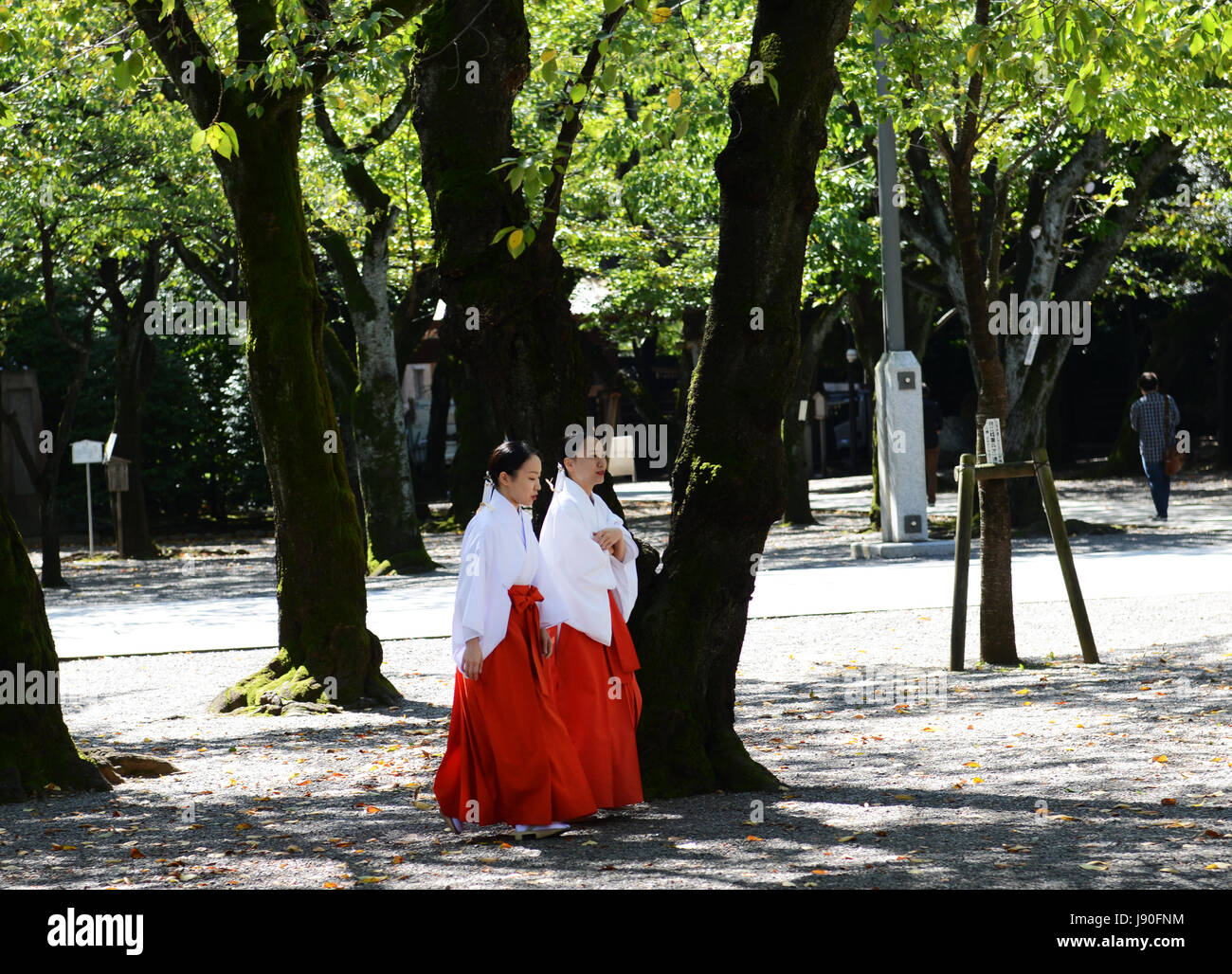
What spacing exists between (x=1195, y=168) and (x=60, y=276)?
20.1 m

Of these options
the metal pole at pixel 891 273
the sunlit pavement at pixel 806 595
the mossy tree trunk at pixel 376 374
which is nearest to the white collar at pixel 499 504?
the sunlit pavement at pixel 806 595

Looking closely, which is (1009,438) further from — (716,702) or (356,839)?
(356,839)

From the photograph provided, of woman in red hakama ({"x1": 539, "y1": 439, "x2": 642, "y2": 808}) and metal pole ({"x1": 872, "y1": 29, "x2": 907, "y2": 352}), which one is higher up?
metal pole ({"x1": 872, "y1": 29, "x2": 907, "y2": 352})

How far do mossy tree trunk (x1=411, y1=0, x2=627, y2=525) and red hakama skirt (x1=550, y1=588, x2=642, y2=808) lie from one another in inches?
45.9

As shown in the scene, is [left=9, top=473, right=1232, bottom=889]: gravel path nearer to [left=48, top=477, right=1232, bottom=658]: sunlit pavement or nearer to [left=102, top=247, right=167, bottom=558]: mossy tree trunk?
[left=48, top=477, right=1232, bottom=658]: sunlit pavement

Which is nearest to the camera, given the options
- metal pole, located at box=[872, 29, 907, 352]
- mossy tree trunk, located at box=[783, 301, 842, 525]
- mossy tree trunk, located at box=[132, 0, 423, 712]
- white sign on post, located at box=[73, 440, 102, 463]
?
mossy tree trunk, located at box=[132, 0, 423, 712]

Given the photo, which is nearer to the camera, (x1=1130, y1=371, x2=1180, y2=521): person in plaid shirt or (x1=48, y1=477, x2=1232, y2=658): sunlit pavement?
(x1=48, y1=477, x2=1232, y2=658): sunlit pavement

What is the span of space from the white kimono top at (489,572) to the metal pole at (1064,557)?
16.5ft

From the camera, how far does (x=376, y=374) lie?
770 inches

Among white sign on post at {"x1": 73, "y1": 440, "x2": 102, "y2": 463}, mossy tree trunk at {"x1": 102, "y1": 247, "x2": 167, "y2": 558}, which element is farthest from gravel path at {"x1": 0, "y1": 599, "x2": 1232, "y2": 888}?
white sign on post at {"x1": 73, "y1": 440, "x2": 102, "y2": 463}

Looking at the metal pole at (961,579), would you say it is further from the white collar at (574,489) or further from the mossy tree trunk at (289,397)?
the white collar at (574,489)

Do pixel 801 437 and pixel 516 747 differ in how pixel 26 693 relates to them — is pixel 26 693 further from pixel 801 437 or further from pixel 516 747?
pixel 801 437

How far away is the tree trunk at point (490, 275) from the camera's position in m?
7.36

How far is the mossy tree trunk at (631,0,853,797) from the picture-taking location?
6906 millimetres
